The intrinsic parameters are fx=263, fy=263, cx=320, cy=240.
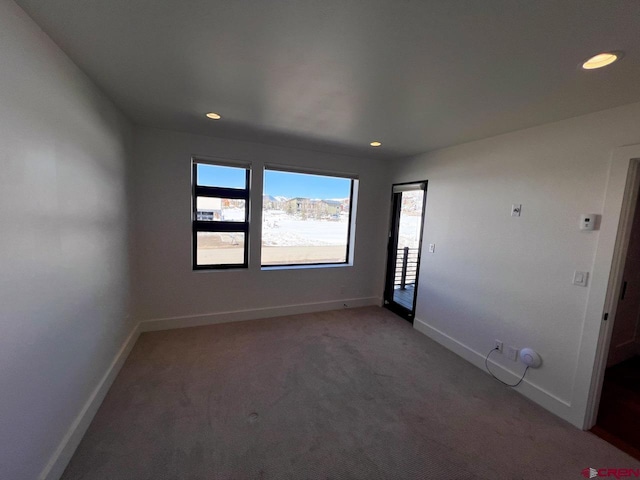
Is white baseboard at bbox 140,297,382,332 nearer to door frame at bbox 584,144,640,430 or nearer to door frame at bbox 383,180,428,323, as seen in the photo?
door frame at bbox 383,180,428,323

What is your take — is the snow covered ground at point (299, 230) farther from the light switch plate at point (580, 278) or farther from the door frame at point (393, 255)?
the light switch plate at point (580, 278)

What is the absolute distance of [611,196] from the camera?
6.29 feet

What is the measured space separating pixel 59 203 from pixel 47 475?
56.9 inches

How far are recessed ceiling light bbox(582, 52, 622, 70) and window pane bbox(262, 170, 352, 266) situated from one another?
2.95 meters

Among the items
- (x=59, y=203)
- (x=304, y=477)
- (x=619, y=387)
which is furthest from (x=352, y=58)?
(x=619, y=387)

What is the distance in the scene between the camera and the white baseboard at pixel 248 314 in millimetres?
3293

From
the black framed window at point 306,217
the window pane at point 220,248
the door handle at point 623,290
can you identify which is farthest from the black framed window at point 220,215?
the door handle at point 623,290

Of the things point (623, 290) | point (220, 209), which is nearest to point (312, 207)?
point (220, 209)

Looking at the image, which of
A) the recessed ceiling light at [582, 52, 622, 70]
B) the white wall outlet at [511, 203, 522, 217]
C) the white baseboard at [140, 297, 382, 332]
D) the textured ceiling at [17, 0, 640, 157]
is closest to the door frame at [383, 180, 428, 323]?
the white baseboard at [140, 297, 382, 332]

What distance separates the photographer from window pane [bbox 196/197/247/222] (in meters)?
3.41

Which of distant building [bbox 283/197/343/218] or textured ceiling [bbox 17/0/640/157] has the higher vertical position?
textured ceiling [bbox 17/0/640/157]

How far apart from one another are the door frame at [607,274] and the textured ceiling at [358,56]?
51 cm

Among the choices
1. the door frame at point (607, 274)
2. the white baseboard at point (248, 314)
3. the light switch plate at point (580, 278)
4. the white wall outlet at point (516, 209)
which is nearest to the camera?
the door frame at point (607, 274)

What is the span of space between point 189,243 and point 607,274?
3.99 meters
